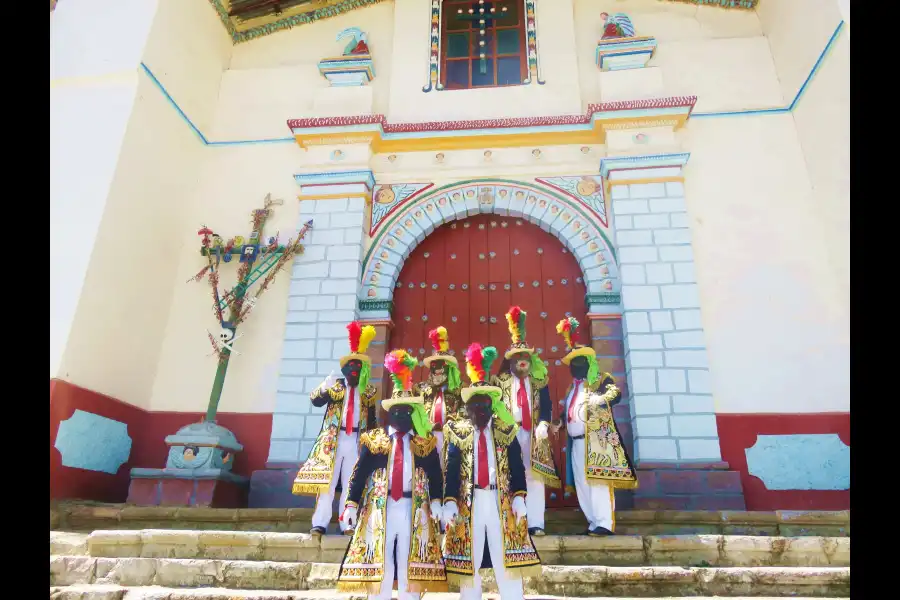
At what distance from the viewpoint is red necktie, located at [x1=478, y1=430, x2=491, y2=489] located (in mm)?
3297

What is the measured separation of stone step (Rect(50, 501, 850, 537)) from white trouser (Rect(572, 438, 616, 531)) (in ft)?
1.08

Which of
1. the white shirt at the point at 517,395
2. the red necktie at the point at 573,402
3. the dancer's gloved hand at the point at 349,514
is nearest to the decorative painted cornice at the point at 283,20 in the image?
the white shirt at the point at 517,395

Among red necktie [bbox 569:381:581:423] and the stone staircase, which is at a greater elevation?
red necktie [bbox 569:381:581:423]

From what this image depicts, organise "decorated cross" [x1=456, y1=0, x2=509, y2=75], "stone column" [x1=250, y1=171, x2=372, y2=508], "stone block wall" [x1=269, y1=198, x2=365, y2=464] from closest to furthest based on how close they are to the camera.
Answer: "stone column" [x1=250, y1=171, x2=372, y2=508], "stone block wall" [x1=269, y1=198, x2=365, y2=464], "decorated cross" [x1=456, y1=0, x2=509, y2=75]

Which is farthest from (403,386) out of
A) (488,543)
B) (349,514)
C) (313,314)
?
(313,314)

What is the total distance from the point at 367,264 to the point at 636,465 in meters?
3.12

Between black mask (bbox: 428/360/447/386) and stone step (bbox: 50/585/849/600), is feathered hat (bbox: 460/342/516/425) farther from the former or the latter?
stone step (bbox: 50/585/849/600)

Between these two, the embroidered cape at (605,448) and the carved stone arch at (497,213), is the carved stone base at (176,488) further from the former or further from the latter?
the embroidered cape at (605,448)

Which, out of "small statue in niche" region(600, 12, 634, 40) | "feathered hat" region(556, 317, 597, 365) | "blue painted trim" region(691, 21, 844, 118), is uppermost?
"small statue in niche" region(600, 12, 634, 40)

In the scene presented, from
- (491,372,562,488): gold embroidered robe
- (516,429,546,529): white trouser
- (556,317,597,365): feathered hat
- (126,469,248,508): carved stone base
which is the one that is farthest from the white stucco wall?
(516,429,546,529): white trouser

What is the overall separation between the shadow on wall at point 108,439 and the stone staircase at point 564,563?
0.78 meters

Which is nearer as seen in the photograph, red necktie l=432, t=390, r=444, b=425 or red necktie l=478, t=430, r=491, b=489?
red necktie l=478, t=430, r=491, b=489

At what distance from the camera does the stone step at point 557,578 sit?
3371 millimetres
